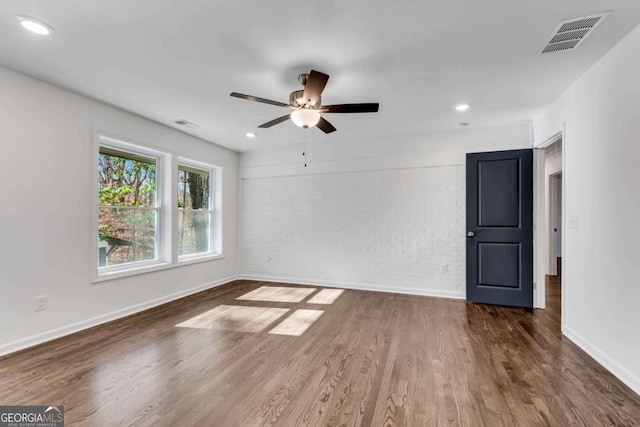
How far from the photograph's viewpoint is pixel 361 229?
499 centimetres

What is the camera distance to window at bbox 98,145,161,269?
139 inches

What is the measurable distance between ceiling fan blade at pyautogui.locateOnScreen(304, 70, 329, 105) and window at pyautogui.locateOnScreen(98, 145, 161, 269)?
2.72 metres

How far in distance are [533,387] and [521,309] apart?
6.99ft

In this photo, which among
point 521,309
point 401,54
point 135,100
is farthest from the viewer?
point 521,309

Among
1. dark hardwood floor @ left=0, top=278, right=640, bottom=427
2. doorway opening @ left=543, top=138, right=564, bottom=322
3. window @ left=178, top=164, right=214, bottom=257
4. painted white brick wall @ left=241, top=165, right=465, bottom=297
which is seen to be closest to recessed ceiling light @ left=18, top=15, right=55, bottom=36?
dark hardwood floor @ left=0, top=278, right=640, bottom=427

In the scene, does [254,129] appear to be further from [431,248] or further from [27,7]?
[431,248]

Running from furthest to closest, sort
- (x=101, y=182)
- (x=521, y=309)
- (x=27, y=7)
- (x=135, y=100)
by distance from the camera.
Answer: (x=521, y=309)
(x=101, y=182)
(x=135, y=100)
(x=27, y=7)

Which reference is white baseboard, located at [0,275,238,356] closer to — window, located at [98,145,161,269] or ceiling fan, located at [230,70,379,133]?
window, located at [98,145,161,269]

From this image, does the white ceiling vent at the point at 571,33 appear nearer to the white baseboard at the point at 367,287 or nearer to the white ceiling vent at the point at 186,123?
the white baseboard at the point at 367,287

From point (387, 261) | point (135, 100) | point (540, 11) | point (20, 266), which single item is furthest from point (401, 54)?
point (20, 266)

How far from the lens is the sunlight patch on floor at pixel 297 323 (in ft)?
10.2

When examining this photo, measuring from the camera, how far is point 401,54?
236 centimetres
